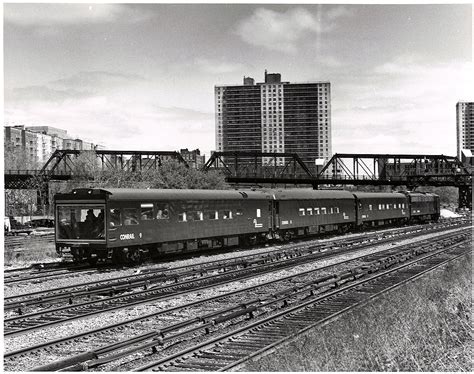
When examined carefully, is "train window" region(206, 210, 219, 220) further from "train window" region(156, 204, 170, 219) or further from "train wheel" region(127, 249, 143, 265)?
"train wheel" region(127, 249, 143, 265)

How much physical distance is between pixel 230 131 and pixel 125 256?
6039 inches

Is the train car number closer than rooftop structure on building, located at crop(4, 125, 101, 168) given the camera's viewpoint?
Yes

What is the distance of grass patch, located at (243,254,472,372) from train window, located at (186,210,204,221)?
1173cm

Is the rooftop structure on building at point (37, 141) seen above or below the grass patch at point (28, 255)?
above

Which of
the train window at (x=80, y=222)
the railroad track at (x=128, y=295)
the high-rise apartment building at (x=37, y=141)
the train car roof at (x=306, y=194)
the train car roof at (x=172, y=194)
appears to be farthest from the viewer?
the high-rise apartment building at (x=37, y=141)

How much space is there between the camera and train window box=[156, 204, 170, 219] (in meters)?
24.9

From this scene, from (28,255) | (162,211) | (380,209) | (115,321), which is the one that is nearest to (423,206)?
(380,209)

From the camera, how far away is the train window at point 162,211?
979 inches

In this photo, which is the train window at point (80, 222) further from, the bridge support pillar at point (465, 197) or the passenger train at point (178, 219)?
the bridge support pillar at point (465, 197)

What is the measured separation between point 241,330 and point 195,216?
15.2m

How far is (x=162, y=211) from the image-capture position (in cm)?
2511

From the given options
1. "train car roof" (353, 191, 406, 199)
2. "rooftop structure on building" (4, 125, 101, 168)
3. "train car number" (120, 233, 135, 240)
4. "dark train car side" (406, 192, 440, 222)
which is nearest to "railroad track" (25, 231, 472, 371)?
"train car number" (120, 233, 135, 240)

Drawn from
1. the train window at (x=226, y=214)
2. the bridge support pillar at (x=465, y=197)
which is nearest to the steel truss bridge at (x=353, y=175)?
the bridge support pillar at (x=465, y=197)

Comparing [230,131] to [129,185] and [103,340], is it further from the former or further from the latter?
[103,340]
